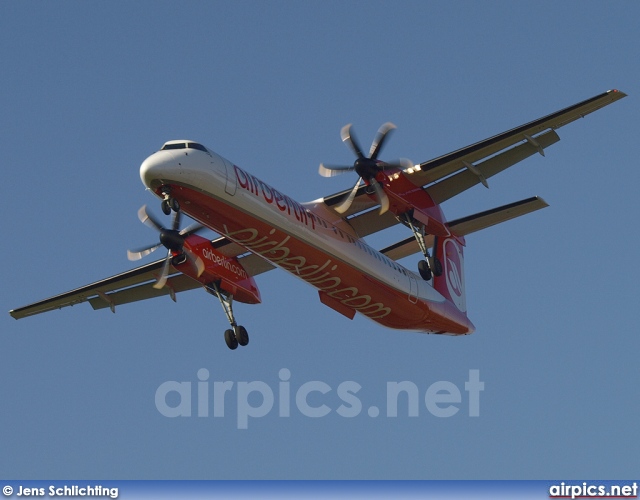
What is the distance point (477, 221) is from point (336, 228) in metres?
4.34

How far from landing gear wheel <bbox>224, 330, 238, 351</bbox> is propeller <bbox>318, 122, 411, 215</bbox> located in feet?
14.9

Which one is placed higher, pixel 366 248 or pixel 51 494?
pixel 366 248

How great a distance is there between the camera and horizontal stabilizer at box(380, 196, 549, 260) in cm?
2742

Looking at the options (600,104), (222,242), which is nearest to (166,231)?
(222,242)

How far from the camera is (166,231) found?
90.0 feet

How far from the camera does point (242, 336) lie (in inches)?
1112

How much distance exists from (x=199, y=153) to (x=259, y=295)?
22.3ft

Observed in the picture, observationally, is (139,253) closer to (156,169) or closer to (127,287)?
(127,287)

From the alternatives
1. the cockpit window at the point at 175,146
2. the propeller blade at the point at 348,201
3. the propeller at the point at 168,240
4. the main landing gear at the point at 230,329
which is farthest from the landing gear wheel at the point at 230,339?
the cockpit window at the point at 175,146

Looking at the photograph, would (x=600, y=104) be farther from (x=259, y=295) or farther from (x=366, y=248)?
(x=259, y=295)

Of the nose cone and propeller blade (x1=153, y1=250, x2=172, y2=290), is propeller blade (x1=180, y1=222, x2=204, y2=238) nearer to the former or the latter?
propeller blade (x1=153, y1=250, x2=172, y2=290)

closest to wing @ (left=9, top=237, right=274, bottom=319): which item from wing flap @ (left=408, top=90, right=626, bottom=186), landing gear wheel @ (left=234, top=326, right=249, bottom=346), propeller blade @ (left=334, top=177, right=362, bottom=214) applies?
landing gear wheel @ (left=234, top=326, right=249, bottom=346)

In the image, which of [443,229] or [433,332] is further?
[433,332]

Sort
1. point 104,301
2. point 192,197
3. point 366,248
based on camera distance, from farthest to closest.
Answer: point 104,301 < point 366,248 < point 192,197
